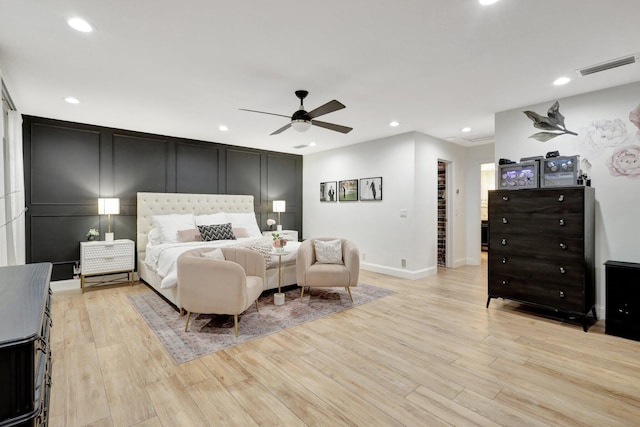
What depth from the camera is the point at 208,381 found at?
2215 mm

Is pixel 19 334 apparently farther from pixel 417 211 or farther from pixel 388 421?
pixel 417 211

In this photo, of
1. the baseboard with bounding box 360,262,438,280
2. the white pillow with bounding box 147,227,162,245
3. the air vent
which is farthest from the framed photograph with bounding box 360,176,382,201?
the white pillow with bounding box 147,227,162,245

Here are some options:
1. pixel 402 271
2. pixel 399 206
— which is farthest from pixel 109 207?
pixel 402 271

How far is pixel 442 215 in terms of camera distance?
6.40 meters

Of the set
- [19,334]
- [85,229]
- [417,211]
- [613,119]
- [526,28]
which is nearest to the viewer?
[19,334]

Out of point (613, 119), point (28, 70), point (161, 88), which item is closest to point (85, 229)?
point (28, 70)

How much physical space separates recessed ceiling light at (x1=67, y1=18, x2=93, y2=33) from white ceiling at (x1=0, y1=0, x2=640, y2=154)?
4cm

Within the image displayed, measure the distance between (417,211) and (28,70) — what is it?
5380mm

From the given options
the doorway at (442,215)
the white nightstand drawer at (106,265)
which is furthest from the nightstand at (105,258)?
the doorway at (442,215)

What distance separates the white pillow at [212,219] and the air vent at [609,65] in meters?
5.35

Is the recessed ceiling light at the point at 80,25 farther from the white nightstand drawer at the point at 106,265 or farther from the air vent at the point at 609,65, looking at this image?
the air vent at the point at 609,65

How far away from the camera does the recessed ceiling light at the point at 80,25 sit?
2.10 m

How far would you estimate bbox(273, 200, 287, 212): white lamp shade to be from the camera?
6.72 metres

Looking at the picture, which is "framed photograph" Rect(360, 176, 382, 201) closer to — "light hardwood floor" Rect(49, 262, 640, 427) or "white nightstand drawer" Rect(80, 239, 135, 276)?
"light hardwood floor" Rect(49, 262, 640, 427)
